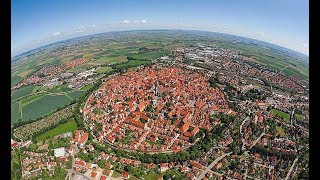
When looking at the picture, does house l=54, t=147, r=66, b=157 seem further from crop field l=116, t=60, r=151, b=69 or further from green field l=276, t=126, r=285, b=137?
crop field l=116, t=60, r=151, b=69

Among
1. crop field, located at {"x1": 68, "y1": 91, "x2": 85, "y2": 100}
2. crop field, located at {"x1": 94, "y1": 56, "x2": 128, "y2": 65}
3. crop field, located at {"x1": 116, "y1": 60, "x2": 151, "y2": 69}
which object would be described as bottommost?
crop field, located at {"x1": 68, "y1": 91, "x2": 85, "y2": 100}

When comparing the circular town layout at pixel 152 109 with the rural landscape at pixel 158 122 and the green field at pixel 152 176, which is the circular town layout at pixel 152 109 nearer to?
the rural landscape at pixel 158 122

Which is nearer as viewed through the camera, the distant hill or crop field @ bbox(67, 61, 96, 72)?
crop field @ bbox(67, 61, 96, 72)

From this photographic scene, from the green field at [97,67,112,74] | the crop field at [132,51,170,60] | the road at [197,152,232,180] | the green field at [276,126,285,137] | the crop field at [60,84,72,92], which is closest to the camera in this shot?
the road at [197,152,232,180]

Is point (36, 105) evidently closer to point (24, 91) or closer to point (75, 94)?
point (75, 94)

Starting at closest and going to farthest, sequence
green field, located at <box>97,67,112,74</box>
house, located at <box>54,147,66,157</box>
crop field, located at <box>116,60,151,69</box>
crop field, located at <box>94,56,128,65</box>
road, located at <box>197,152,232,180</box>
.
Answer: road, located at <box>197,152,232,180</box>
house, located at <box>54,147,66,157</box>
green field, located at <box>97,67,112,74</box>
crop field, located at <box>116,60,151,69</box>
crop field, located at <box>94,56,128,65</box>

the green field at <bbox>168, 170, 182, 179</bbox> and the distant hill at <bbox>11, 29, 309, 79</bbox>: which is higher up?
the distant hill at <bbox>11, 29, 309, 79</bbox>

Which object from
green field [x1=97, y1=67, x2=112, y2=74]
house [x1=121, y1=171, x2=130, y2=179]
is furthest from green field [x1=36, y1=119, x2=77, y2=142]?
green field [x1=97, y1=67, x2=112, y2=74]
